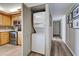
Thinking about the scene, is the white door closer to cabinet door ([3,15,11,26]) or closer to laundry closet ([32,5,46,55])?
laundry closet ([32,5,46,55])

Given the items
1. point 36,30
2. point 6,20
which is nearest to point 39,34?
point 36,30

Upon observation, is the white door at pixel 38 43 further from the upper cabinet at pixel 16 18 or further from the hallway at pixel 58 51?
the upper cabinet at pixel 16 18

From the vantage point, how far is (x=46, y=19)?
1195mm

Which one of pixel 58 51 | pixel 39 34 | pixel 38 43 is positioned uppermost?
pixel 39 34

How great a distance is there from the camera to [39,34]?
4.50 feet

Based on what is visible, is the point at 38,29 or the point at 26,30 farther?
the point at 38,29

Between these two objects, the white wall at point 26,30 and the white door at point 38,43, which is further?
the white door at point 38,43

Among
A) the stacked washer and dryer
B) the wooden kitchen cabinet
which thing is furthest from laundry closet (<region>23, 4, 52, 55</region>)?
the wooden kitchen cabinet

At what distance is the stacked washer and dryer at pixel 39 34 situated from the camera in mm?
1239

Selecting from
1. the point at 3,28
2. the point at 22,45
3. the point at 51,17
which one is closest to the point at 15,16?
the point at 3,28

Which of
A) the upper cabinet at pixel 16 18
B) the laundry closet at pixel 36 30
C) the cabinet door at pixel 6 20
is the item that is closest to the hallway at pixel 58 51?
the laundry closet at pixel 36 30

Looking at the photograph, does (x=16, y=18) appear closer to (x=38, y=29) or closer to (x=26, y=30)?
(x=26, y=30)

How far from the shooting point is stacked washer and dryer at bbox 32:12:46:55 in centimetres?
124

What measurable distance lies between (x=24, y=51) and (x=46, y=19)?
0.58 metres
